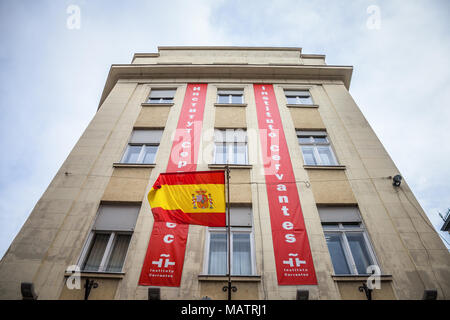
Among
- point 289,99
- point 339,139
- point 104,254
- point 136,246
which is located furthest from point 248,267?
point 289,99

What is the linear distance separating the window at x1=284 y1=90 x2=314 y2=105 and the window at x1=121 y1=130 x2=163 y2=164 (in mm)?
6892

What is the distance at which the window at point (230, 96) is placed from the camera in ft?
38.0

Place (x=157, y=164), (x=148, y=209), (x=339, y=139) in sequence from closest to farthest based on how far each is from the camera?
1. (x=148, y=209)
2. (x=157, y=164)
3. (x=339, y=139)

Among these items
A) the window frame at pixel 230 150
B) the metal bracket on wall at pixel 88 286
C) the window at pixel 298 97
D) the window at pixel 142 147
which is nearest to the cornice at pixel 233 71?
the window at pixel 298 97

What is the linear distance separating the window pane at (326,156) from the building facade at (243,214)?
0.18ft

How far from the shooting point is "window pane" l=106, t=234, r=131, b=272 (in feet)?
20.4

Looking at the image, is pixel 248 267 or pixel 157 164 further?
pixel 157 164

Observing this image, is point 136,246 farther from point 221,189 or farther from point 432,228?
point 432,228

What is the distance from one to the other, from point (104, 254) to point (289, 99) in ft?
34.6

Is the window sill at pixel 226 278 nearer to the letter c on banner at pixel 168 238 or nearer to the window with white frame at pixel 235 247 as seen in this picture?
the window with white frame at pixel 235 247

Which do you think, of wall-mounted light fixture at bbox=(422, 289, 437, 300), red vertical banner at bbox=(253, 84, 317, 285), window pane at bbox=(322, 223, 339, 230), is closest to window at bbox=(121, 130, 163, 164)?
red vertical banner at bbox=(253, 84, 317, 285)

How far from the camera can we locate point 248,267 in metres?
6.20

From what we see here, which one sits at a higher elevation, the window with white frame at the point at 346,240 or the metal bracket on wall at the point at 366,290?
the window with white frame at the point at 346,240
